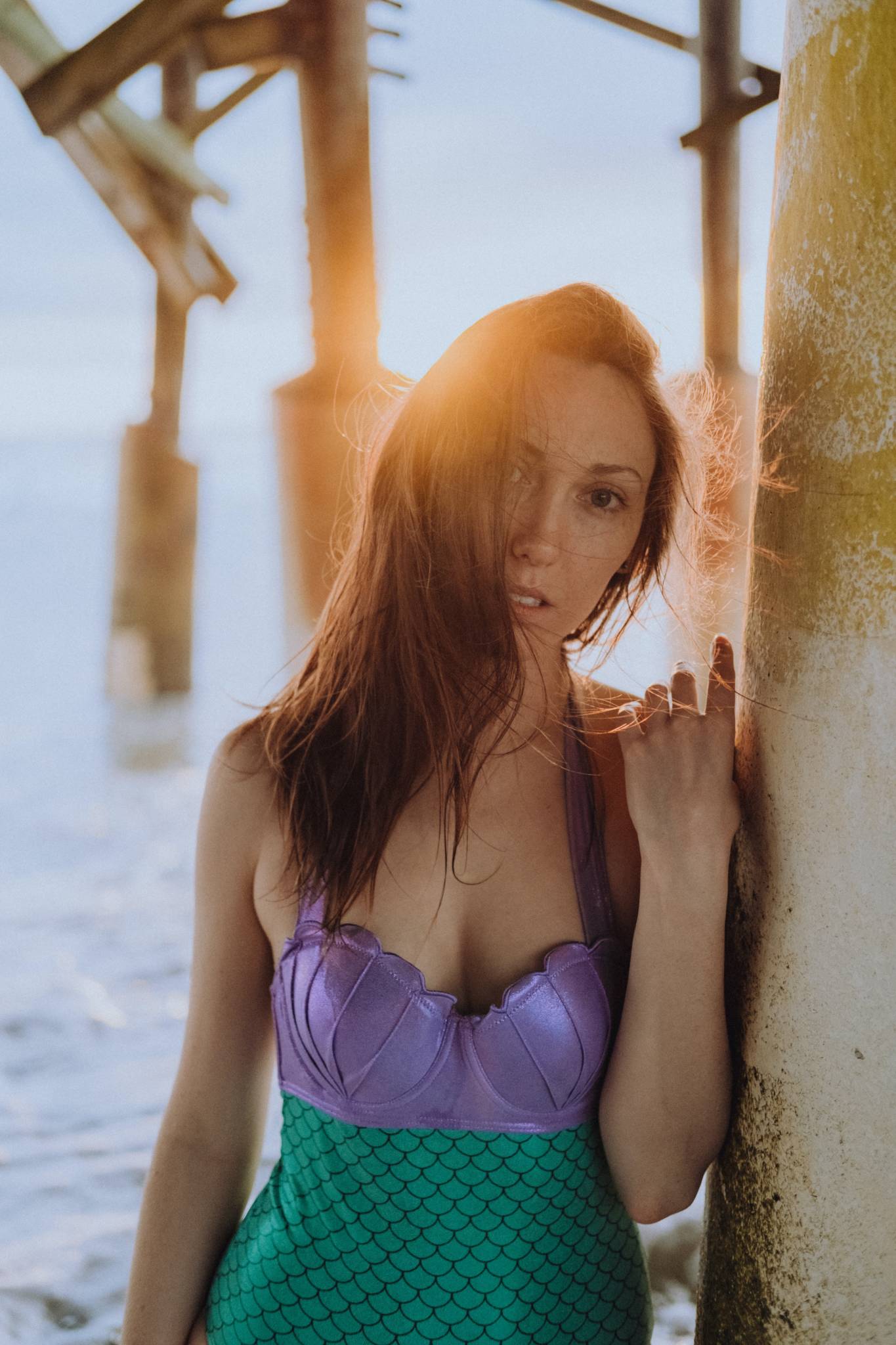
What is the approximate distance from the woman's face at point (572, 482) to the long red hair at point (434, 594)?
0.08 ft

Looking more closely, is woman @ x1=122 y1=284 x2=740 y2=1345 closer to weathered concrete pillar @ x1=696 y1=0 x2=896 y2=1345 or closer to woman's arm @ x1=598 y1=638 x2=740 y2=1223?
woman's arm @ x1=598 y1=638 x2=740 y2=1223

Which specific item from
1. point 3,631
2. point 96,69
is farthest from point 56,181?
point 96,69

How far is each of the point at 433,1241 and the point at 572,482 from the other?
41.3 inches

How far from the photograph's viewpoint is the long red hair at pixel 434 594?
145 cm

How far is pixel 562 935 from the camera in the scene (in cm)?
147

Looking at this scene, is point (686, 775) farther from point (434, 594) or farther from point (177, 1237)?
point (177, 1237)

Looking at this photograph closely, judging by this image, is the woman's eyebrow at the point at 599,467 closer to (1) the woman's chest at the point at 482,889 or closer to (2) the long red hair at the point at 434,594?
(2) the long red hair at the point at 434,594

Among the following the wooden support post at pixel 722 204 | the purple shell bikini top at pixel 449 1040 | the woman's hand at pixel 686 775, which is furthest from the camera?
the wooden support post at pixel 722 204

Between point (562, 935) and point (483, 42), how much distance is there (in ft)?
16.2

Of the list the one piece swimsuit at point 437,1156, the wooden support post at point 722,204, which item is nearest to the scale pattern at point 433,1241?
the one piece swimsuit at point 437,1156

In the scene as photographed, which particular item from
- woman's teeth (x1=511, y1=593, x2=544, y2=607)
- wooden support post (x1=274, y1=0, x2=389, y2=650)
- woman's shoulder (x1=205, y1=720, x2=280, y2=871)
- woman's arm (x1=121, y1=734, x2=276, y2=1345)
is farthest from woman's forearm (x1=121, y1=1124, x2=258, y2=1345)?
wooden support post (x1=274, y1=0, x2=389, y2=650)

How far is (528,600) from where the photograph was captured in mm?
1500

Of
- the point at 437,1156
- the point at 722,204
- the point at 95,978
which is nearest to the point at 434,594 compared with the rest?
the point at 437,1156

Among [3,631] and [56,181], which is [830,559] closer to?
[3,631]
